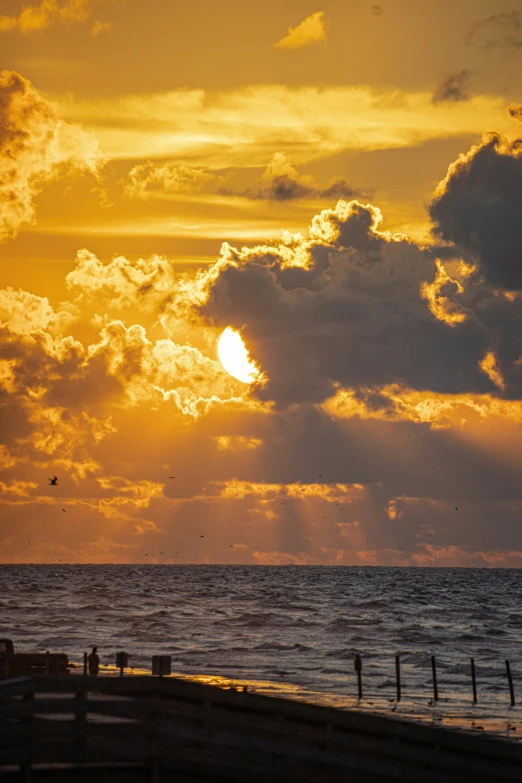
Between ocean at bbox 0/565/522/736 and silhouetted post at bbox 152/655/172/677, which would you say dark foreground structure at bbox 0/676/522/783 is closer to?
silhouetted post at bbox 152/655/172/677

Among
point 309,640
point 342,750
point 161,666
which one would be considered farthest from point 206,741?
point 309,640

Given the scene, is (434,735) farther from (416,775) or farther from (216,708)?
(216,708)

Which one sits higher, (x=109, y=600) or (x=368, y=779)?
A: (x=109, y=600)

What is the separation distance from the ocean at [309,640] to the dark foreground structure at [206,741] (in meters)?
21.0

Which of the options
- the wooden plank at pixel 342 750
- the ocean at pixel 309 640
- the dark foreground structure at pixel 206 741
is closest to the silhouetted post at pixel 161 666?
the dark foreground structure at pixel 206 741

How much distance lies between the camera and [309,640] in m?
94.2

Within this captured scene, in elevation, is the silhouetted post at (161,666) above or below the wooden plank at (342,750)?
above

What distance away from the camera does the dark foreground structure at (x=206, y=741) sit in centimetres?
1978

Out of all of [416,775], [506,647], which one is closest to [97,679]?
[416,775]

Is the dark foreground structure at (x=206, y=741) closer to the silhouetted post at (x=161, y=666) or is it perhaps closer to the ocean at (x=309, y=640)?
the silhouetted post at (x=161, y=666)

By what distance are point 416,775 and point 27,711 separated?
7691mm

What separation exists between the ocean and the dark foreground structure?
2097 centimetres

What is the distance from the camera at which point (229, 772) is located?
20547mm

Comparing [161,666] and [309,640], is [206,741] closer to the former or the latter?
[161,666]
